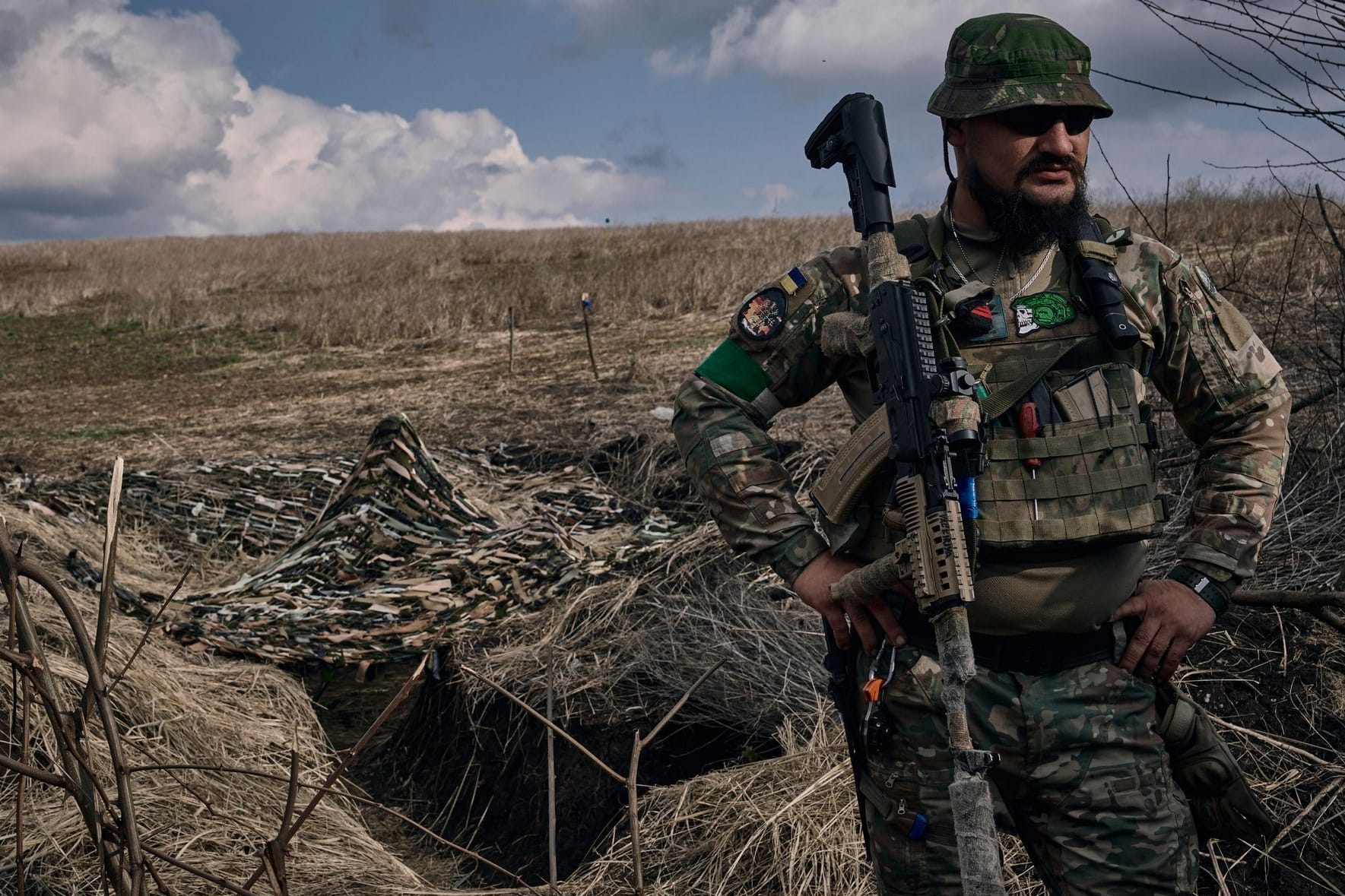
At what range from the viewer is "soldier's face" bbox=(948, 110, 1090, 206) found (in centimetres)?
203

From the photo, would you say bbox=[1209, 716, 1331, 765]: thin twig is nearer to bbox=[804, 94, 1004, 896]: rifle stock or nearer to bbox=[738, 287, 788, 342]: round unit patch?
bbox=[804, 94, 1004, 896]: rifle stock

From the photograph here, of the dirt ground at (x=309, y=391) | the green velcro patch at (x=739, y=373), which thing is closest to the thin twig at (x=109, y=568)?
the green velcro patch at (x=739, y=373)

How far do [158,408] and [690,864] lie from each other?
994 centimetres

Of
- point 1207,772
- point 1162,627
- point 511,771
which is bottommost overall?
point 511,771

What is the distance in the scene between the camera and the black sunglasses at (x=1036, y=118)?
2021mm

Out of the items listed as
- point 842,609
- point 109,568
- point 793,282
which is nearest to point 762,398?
point 793,282

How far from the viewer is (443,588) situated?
560cm

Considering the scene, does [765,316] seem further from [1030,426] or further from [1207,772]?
[1207,772]

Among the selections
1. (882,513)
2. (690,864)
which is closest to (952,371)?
(882,513)

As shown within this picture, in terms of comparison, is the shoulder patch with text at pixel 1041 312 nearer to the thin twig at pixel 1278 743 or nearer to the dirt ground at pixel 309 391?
the thin twig at pixel 1278 743

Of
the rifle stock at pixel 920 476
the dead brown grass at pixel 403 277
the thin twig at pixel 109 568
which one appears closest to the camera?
the thin twig at pixel 109 568

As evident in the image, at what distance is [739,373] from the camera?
2164 millimetres

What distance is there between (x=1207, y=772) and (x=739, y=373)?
1139 millimetres

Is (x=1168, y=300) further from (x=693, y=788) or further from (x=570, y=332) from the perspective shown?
(x=570, y=332)
